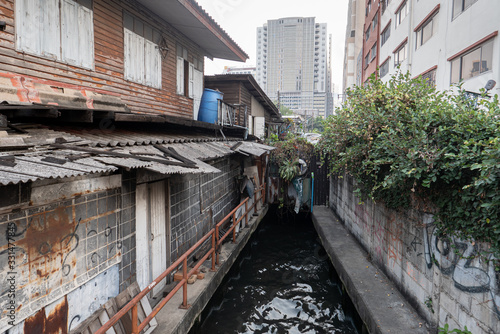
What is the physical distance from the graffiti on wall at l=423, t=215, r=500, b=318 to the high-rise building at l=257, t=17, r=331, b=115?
5403 inches

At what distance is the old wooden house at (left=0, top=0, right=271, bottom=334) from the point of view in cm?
320

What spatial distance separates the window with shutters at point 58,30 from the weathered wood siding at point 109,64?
12 cm

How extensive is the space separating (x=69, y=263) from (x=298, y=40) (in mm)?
151328

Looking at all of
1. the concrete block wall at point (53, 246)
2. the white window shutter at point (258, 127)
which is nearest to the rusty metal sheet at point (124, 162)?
the concrete block wall at point (53, 246)

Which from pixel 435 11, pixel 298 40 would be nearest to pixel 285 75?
pixel 298 40

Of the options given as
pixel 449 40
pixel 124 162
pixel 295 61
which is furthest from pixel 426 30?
pixel 295 61

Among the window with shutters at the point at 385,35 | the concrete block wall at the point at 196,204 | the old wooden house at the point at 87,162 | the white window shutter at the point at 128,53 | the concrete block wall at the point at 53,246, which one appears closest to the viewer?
the concrete block wall at the point at 53,246

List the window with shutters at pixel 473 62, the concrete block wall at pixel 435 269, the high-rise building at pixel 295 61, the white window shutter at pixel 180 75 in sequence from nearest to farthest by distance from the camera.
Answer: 1. the concrete block wall at pixel 435 269
2. the white window shutter at pixel 180 75
3. the window with shutters at pixel 473 62
4. the high-rise building at pixel 295 61

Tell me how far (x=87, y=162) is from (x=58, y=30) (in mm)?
4134

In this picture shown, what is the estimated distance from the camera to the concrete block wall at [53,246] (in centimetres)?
305

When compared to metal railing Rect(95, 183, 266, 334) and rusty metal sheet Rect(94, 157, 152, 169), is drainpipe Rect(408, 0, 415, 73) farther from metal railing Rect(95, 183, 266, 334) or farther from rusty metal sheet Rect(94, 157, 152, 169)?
rusty metal sheet Rect(94, 157, 152, 169)

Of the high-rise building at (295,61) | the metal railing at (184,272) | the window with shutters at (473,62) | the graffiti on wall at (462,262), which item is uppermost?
the high-rise building at (295,61)

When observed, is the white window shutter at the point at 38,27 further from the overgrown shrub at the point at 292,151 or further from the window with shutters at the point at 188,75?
the overgrown shrub at the point at 292,151

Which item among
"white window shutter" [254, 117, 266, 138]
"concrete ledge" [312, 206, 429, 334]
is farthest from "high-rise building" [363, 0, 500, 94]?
"white window shutter" [254, 117, 266, 138]
